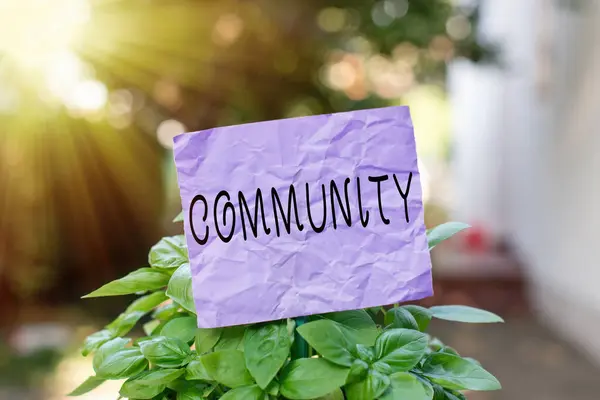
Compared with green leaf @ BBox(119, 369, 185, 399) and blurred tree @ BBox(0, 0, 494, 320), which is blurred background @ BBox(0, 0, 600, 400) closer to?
blurred tree @ BBox(0, 0, 494, 320)

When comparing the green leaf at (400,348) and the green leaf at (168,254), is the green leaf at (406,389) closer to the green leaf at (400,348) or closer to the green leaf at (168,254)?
the green leaf at (400,348)

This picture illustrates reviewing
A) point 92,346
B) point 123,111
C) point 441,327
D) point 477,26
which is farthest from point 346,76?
point 92,346

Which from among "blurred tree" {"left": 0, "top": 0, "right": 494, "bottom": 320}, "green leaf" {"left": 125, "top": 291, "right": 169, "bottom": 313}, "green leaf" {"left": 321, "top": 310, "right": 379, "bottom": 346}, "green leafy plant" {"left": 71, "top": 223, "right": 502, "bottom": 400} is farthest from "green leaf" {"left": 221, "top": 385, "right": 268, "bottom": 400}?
"blurred tree" {"left": 0, "top": 0, "right": 494, "bottom": 320}

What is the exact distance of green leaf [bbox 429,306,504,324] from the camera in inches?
29.0

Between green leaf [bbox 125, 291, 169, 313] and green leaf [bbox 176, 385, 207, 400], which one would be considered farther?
green leaf [bbox 125, 291, 169, 313]

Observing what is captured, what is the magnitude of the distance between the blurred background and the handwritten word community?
2.44 m

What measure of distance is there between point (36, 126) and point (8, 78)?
0.81m

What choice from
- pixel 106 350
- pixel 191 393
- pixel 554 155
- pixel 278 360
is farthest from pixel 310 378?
pixel 554 155

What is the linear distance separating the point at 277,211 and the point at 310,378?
0.17 meters

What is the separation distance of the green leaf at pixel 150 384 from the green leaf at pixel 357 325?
0.17m

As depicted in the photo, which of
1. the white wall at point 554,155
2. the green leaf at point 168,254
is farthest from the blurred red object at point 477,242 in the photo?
the green leaf at point 168,254

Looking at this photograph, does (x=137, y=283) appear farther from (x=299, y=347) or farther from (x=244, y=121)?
(x=244, y=121)

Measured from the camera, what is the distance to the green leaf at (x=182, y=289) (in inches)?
26.4

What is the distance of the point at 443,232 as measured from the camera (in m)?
0.76
